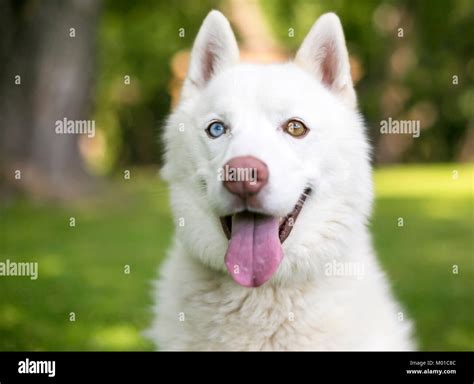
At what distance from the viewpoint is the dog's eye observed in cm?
401

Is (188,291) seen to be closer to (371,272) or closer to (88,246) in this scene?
(371,272)

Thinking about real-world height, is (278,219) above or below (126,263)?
above

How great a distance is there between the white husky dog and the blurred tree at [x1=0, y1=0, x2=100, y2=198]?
9.17 metres

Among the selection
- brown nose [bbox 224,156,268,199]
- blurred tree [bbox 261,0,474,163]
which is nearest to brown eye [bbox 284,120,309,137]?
brown nose [bbox 224,156,268,199]

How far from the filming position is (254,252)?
12.6 feet

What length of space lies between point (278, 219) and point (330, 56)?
41.6 inches

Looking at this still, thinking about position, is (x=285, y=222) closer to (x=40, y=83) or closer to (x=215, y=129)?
(x=215, y=129)

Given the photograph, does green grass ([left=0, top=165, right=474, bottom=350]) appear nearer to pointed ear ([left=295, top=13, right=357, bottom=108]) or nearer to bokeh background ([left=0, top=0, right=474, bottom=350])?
bokeh background ([left=0, top=0, right=474, bottom=350])

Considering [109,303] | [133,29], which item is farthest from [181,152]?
[133,29]

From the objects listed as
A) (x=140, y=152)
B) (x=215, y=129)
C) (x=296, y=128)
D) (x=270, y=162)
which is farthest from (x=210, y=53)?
(x=140, y=152)

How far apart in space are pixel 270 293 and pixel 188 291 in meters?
0.45

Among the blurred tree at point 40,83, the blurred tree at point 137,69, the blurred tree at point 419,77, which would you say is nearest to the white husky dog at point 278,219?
the blurred tree at point 40,83

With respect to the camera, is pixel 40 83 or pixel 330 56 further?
pixel 40 83

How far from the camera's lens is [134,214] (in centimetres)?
1367
